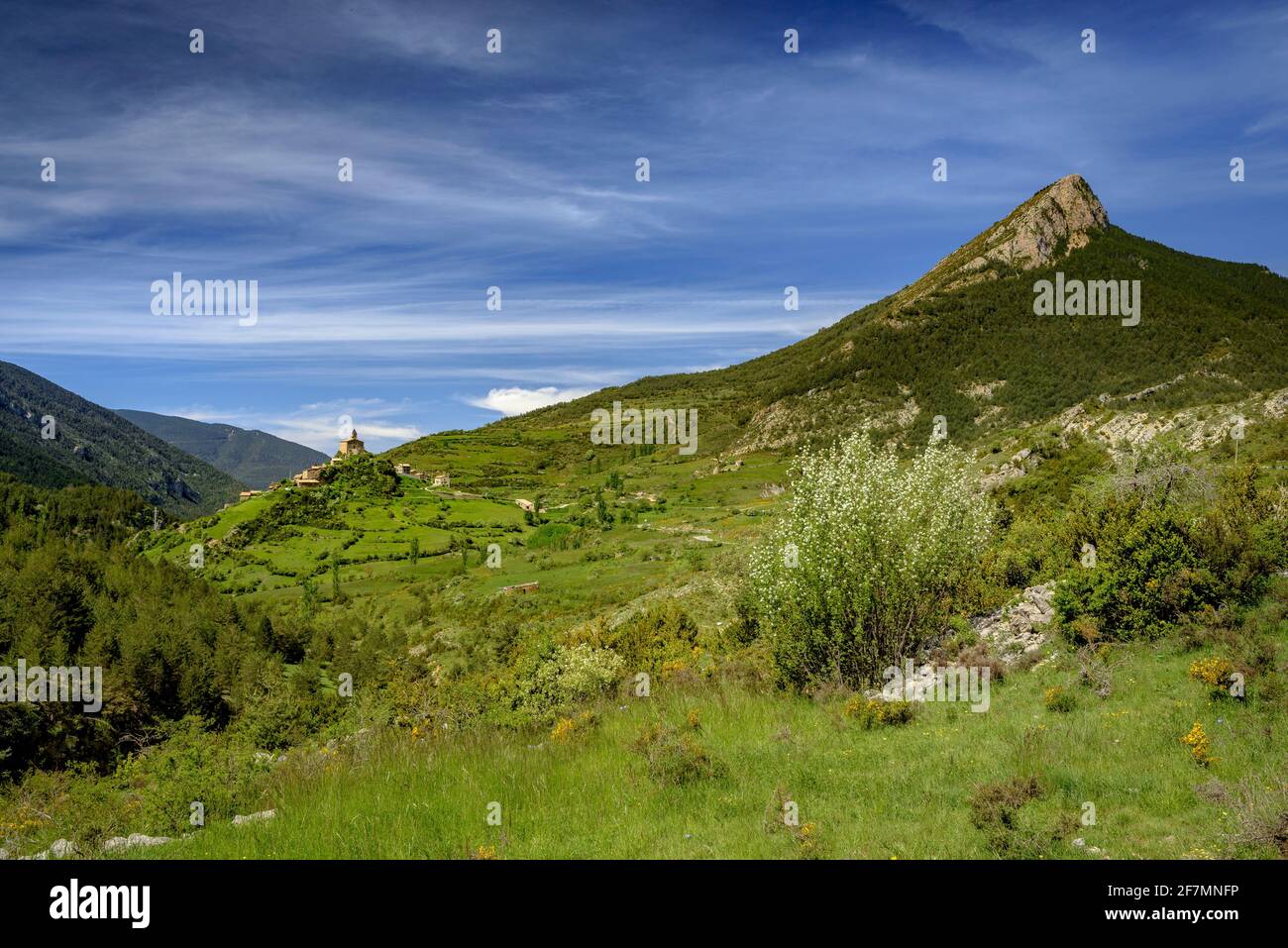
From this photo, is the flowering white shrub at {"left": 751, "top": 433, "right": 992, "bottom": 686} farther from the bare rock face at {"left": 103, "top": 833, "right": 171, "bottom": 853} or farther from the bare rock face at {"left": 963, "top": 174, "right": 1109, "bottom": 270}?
the bare rock face at {"left": 963, "top": 174, "right": 1109, "bottom": 270}

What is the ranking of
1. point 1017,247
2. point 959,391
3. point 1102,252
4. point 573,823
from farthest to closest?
1. point 1017,247
2. point 1102,252
3. point 959,391
4. point 573,823

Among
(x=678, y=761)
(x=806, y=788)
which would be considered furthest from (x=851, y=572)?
(x=678, y=761)

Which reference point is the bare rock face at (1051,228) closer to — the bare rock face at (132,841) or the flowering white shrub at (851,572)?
the flowering white shrub at (851,572)

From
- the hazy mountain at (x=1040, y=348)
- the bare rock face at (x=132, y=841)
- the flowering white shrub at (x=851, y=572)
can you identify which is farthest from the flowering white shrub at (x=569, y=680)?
the hazy mountain at (x=1040, y=348)

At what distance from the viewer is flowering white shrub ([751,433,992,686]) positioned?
670 inches

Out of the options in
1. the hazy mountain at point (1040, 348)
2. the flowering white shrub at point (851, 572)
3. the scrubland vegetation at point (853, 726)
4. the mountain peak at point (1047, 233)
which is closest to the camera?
the scrubland vegetation at point (853, 726)

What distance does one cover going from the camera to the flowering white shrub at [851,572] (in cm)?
1702

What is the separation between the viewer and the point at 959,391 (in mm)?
149750

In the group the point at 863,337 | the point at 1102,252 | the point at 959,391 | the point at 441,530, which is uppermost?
the point at 1102,252
